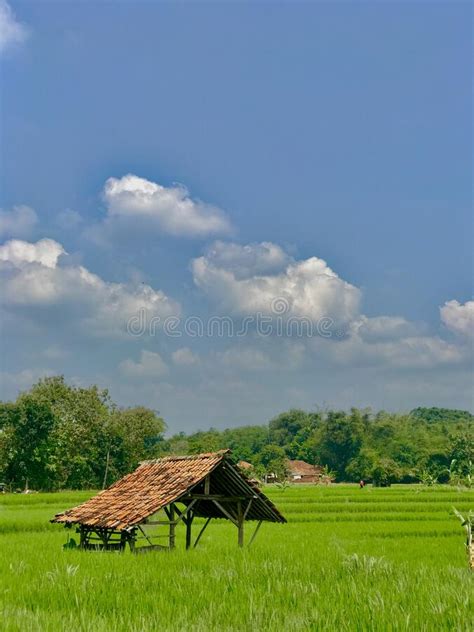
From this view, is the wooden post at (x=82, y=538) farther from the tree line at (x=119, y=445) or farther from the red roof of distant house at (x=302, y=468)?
the red roof of distant house at (x=302, y=468)

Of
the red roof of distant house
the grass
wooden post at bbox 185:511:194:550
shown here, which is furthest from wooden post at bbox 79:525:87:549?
the red roof of distant house

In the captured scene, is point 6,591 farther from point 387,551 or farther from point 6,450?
point 6,450

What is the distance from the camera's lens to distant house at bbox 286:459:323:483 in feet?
343

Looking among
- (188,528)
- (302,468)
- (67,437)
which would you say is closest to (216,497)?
(188,528)

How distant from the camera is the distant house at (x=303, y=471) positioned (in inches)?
4122

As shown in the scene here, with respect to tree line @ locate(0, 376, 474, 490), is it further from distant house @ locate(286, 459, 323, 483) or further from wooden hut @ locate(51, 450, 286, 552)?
wooden hut @ locate(51, 450, 286, 552)

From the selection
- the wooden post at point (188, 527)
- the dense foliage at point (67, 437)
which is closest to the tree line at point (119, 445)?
the dense foliage at point (67, 437)

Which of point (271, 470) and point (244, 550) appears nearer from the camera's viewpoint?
point (244, 550)

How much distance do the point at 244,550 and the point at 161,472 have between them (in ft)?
10.9

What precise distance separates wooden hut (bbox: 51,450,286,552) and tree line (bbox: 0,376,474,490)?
2581cm

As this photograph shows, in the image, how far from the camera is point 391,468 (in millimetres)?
76250

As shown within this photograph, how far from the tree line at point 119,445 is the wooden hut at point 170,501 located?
25.8 m

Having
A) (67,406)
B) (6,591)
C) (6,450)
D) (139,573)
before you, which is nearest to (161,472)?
(139,573)

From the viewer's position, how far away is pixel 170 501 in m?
14.9
